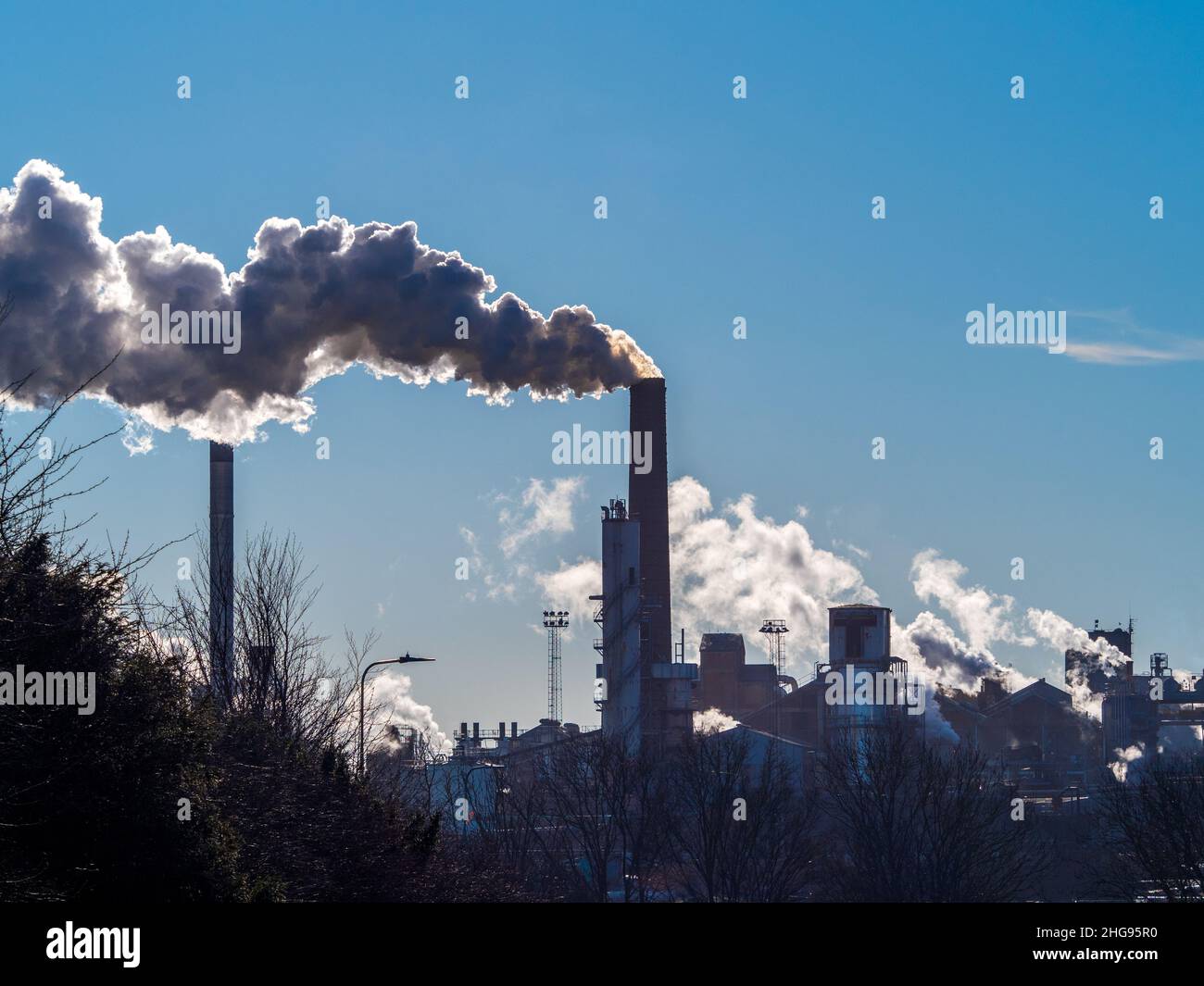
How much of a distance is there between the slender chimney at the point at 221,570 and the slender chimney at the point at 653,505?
19671mm

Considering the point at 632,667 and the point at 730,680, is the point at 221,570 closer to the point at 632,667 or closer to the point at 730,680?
the point at 632,667

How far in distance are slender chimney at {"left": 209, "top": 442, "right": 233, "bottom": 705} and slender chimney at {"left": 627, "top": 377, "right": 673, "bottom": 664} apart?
774 inches

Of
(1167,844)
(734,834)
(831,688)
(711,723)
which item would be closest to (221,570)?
(734,834)

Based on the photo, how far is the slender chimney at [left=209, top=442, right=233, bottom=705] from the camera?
34.7m

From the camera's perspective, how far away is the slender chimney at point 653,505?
6469 cm

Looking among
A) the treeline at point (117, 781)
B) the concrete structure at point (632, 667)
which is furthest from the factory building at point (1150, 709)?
the treeline at point (117, 781)

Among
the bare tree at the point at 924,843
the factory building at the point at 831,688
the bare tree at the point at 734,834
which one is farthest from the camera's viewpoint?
the factory building at the point at 831,688

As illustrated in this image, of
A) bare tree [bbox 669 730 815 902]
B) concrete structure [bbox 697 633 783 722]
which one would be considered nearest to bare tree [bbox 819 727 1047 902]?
bare tree [bbox 669 730 815 902]

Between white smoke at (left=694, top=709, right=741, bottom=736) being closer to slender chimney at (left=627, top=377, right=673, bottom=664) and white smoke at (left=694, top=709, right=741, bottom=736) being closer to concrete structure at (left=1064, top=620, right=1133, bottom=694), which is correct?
slender chimney at (left=627, top=377, right=673, bottom=664)

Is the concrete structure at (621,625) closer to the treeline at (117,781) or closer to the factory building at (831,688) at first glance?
the factory building at (831,688)
